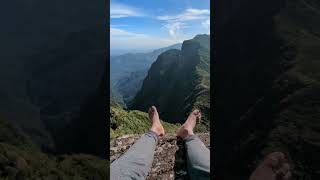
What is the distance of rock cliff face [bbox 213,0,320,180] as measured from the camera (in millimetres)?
2251

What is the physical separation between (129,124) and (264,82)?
1.81 m

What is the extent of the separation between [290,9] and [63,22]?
1.40 m

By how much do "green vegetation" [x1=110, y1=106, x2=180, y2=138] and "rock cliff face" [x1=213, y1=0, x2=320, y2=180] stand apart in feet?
4.25

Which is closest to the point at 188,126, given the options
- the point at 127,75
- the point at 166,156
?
the point at 166,156

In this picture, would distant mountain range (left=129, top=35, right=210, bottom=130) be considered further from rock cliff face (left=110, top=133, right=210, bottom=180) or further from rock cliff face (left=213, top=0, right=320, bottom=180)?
rock cliff face (left=110, top=133, right=210, bottom=180)

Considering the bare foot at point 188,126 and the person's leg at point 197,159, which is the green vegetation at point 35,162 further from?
the bare foot at point 188,126

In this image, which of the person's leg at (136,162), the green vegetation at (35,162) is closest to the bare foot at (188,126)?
the person's leg at (136,162)

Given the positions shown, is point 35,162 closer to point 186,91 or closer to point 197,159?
point 197,159

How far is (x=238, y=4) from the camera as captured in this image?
7.79 feet

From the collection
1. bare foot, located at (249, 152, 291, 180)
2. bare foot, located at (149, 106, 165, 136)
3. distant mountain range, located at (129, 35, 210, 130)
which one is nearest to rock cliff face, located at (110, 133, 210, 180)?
bare foot, located at (149, 106, 165, 136)

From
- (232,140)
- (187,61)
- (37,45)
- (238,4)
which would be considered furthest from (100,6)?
(187,61)

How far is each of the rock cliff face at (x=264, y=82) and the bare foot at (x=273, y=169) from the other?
3.4 inches

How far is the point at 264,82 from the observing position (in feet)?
7.68

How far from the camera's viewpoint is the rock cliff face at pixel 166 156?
2.58 metres
